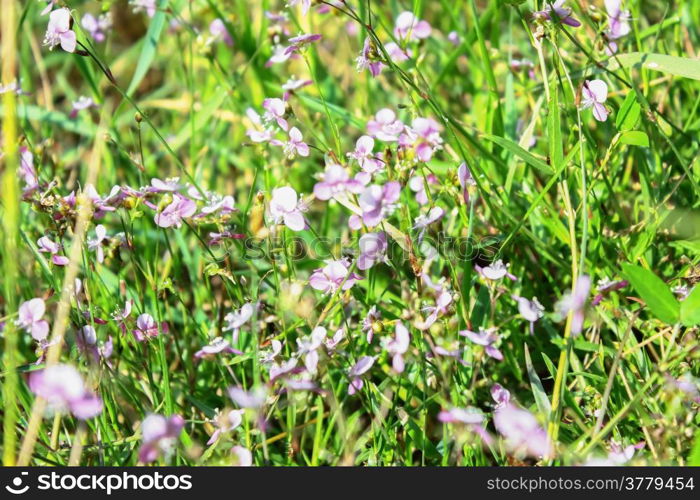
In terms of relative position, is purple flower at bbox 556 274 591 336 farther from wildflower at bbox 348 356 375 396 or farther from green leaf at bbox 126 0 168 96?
green leaf at bbox 126 0 168 96

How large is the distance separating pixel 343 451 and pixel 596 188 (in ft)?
2.41

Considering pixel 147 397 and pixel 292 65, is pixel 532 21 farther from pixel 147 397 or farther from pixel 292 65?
pixel 292 65

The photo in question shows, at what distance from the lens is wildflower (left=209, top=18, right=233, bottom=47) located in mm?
1822

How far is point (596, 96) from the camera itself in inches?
45.9

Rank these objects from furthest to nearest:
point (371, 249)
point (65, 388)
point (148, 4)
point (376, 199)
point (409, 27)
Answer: point (148, 4) < point (409, 27) < point (371, 249) < point (376, 199) < point (65, 388)

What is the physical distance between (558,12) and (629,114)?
0.66ft

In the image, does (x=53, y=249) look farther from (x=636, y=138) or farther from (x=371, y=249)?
(x=636, y=138)

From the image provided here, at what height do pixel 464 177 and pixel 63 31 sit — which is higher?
pixel 63 31

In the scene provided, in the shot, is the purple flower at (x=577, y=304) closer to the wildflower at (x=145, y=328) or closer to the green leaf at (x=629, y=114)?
the green leaf at (x=629, y=114)

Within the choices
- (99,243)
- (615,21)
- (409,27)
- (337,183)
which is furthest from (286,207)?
(615,21)

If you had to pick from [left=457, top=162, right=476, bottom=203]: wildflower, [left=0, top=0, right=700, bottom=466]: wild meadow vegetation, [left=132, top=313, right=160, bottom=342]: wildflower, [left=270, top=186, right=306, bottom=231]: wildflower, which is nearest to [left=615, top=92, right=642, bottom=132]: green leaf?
[left=0, top=0, right=700, bottom=466]: wild meadow vegetation

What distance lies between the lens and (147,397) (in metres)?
1.35

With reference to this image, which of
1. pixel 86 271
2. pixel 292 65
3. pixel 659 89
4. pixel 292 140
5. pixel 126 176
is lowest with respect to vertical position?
pixel 86 271
